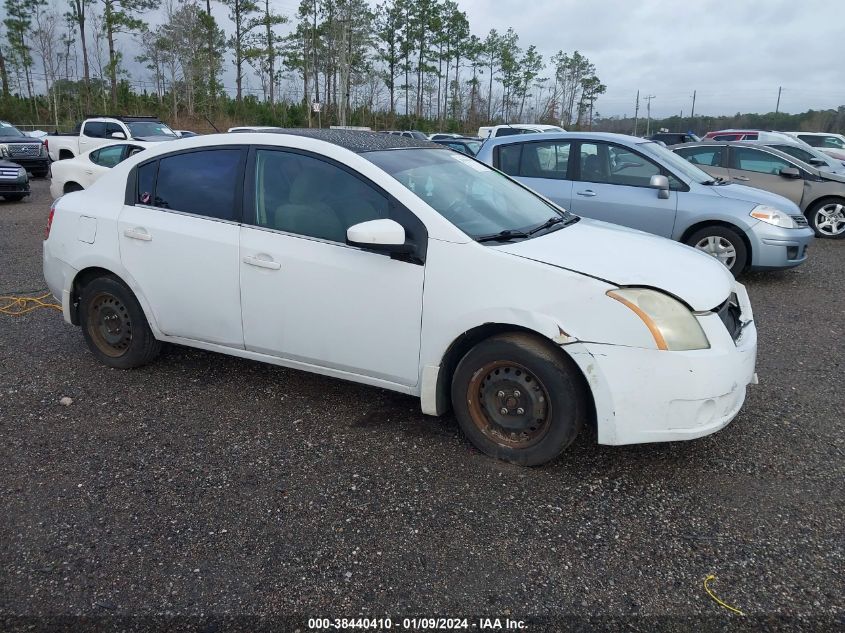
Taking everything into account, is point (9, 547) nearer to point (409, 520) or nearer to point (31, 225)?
point (409, 520)

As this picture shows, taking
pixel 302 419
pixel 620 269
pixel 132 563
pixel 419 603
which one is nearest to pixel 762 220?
pixel 620 269

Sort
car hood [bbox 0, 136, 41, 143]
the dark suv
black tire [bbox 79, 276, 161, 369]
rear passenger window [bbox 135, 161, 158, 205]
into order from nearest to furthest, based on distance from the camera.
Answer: rear passenger window [bbox 135, 161, 158, 205] < black tire [bbox 79, 276, 161, 369] < the dark suv < car hood [bbox 0, 136, 41, 143]

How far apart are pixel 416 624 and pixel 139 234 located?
9.90ft

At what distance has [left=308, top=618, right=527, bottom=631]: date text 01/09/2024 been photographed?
7.52 feet

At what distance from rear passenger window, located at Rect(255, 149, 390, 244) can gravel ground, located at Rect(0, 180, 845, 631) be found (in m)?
1.14

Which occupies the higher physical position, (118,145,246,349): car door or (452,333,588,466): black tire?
(118,145,246,349): car door

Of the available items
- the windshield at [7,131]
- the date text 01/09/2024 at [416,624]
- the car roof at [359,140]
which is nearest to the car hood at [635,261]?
the car roof at [359,140]

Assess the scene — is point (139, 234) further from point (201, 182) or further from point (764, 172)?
point (764, 172)

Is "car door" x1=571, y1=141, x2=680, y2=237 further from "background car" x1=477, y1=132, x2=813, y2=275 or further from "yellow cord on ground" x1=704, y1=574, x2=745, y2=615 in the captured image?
"yellow cord on ground" x1=704, y1=574, x2=745, y2=615

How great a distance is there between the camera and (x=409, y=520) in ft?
9.52

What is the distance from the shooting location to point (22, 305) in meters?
6.18

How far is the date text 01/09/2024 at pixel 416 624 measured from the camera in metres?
2.29

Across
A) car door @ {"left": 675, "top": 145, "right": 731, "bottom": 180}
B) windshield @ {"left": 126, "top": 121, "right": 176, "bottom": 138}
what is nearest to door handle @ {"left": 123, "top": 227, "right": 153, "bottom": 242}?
car door @ {"left": 675, "top": 145, "right": 731, "bottom": 180}

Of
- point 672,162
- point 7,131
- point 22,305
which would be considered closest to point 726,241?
point 672,162
